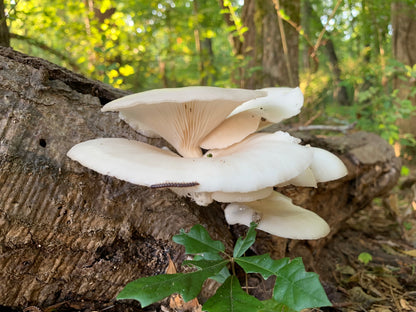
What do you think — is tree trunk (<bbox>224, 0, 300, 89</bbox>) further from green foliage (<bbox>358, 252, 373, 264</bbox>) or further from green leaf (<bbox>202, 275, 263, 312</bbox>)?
green leaf (<bbox>202, 275, 263, 312</bbox>)

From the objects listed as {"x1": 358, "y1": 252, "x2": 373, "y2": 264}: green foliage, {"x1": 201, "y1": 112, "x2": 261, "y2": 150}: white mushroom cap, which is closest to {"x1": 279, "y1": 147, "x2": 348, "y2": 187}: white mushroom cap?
{"x1": 201, "y1": 112, "x2": 261, "y2": 150}: white mushroom cap

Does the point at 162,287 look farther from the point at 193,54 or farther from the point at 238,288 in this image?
the point at 193,54

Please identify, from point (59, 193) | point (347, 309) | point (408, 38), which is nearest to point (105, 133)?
point (59, 193)

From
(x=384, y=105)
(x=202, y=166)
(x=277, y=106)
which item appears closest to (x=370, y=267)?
(x=277, y=106)

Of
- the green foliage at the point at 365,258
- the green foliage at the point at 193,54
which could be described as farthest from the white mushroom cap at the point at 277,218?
the green foliage at the point at 193,54

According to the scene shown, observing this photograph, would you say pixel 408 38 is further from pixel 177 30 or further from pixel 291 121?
pixel 177 30

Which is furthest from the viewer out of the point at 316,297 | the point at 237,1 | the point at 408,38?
the point at 408,38
